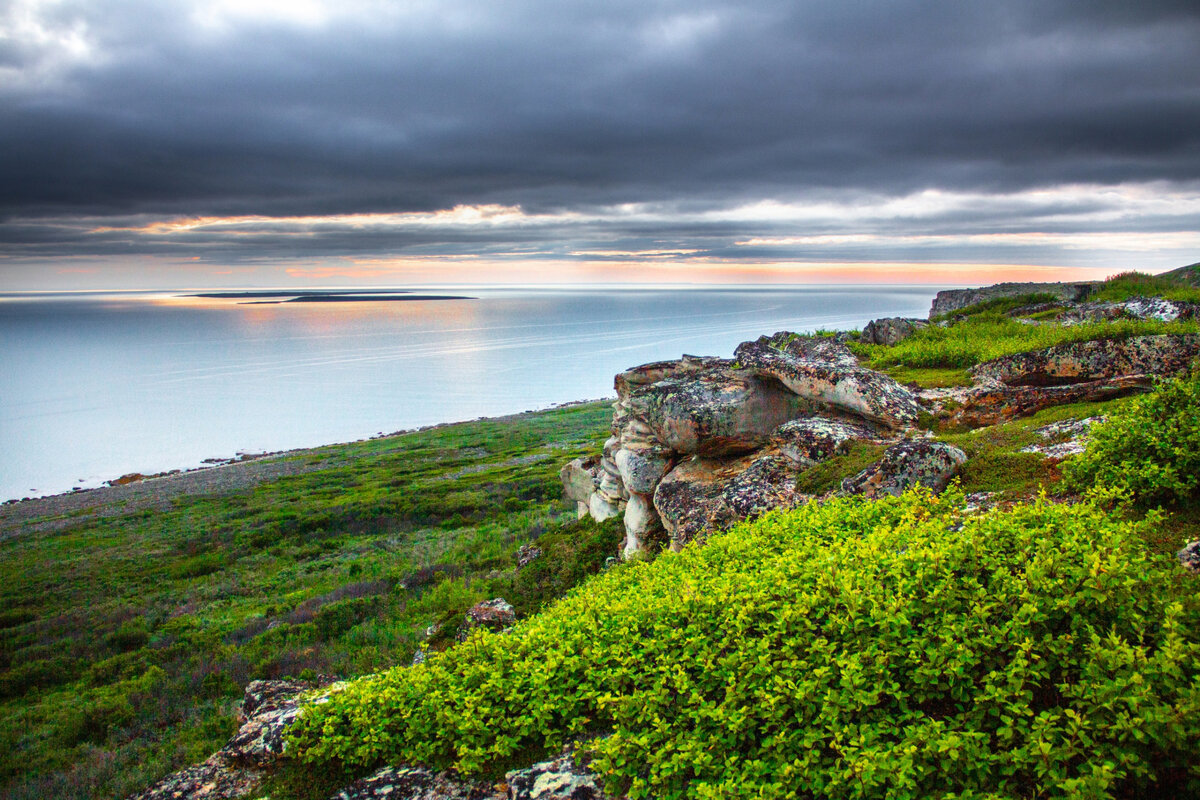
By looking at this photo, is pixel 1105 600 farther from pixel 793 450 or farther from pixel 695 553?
pixel 793 450

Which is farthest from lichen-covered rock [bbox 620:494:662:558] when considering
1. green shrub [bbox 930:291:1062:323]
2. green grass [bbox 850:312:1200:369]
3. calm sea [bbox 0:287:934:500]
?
calm sea [bbox 0:287:934:500]

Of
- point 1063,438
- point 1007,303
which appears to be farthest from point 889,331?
point 1063,438

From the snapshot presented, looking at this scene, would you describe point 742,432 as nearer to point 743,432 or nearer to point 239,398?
point 743,432

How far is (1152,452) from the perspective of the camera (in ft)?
25.1

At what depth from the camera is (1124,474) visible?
7.53 meters

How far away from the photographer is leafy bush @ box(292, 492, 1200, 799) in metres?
4.03

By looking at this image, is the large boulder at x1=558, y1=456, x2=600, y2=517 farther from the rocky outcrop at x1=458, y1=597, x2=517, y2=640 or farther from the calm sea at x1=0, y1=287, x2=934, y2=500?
the calm sea at x1=0, y1=287, x2=934, y2=500

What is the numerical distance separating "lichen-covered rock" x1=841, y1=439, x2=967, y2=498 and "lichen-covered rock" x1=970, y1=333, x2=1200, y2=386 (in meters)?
6.52

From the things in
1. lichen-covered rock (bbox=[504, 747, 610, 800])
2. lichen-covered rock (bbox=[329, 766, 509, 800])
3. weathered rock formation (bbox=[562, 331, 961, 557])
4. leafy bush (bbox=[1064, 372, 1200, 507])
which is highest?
leafy bush (bbox=[1064, 372, 1200, 507])

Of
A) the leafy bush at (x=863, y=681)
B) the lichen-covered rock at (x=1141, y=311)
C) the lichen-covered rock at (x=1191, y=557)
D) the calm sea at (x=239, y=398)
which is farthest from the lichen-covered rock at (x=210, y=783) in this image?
the calm sea at (x=239, y=398)

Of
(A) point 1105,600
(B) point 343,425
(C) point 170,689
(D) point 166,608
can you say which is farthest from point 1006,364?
(B) point 343,425

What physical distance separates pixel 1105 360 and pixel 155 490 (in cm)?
7858

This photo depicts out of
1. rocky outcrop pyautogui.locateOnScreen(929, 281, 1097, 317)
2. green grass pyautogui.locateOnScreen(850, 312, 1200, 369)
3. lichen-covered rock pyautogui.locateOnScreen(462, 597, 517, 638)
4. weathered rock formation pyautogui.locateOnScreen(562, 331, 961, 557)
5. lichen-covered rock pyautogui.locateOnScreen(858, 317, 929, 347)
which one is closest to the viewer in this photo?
weathered rock formation pyautogui.locateOnScreen(562, 331, 961, 557)

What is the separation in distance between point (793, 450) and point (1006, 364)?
715cm
